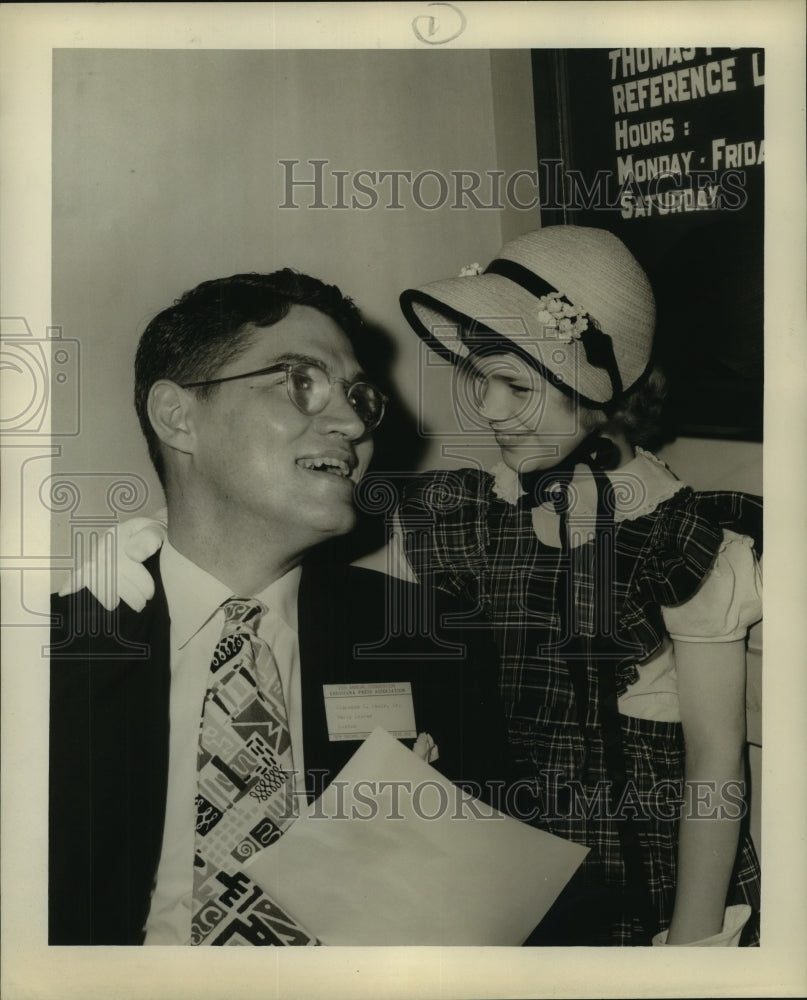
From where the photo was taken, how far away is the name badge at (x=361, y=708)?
145 centimetres

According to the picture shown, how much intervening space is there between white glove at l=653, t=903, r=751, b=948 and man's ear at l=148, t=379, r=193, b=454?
3.28ft

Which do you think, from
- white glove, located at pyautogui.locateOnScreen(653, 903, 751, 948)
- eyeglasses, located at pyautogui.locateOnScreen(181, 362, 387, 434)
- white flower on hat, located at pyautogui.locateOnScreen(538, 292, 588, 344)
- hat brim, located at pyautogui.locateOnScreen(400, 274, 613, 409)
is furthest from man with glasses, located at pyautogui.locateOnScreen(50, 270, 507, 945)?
white glove, located at pyautogui.locateOnScreen(653, 903, 751, 948)

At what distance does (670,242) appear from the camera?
1.45 m

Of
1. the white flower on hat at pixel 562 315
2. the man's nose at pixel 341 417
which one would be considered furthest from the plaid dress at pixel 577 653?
the white flower on hat at pixel 562 315

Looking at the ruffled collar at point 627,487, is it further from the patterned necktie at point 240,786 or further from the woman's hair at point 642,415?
the patterned necktie at point 240,786

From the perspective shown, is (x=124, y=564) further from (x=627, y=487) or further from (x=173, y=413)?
(x=627, y=487)

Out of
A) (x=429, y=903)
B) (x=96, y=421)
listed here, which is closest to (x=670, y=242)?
(x=96, y=421)

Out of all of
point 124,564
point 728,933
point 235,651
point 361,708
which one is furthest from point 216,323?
point 728,933

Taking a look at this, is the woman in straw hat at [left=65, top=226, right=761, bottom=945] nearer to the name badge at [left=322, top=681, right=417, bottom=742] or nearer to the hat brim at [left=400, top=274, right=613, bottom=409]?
the hat brim at [left=400, top=274, right=613, bottom=409]

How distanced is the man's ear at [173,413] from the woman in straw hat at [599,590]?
34 cm

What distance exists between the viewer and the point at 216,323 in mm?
1431

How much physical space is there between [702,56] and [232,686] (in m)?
1.16

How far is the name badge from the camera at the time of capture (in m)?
1.45

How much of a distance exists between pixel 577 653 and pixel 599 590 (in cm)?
10
